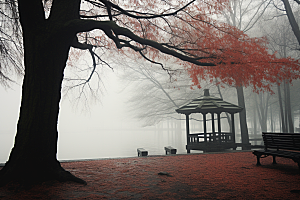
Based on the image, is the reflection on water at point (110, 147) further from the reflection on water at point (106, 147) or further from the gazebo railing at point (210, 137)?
the gazebo railing at point (210, 137)

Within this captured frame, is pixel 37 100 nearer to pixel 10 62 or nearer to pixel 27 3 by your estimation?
pixel 27 3

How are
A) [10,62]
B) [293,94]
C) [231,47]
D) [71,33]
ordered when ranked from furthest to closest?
[293,94]
[10,62]
[231,47]
[71,33]

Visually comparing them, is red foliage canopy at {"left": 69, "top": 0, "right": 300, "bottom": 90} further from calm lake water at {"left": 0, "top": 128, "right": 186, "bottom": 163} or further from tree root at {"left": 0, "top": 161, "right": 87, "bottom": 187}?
calm lake water at {"left": 0, "top": 128, "right": 186, "bottom": 163}

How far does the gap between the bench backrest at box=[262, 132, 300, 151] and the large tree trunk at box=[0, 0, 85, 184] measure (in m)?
5.45

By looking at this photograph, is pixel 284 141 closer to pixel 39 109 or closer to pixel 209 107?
Answer: pixel 209 107

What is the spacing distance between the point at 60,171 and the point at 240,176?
12.8 feet

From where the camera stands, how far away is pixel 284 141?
623 cm

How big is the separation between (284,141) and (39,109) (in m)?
6.31

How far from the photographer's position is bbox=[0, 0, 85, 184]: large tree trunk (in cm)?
434

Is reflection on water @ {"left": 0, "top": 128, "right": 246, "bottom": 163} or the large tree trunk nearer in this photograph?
the large tree trunk

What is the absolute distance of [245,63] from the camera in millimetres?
5840

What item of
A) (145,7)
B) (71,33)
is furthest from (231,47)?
(71,33)

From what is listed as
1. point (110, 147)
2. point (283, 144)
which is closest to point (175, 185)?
point (283, 144)

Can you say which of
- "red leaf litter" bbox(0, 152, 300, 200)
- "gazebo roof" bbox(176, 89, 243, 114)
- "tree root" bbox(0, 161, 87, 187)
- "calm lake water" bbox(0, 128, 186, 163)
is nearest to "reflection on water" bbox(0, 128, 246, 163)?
"calm lake water" bbox(0, 128, 186, 163)
